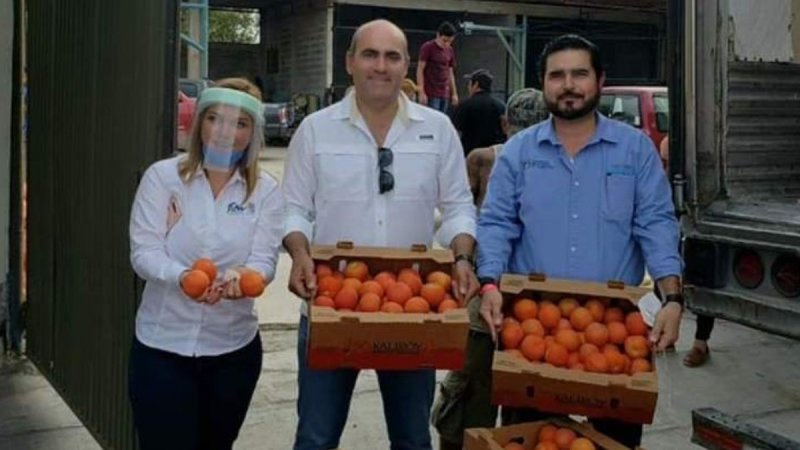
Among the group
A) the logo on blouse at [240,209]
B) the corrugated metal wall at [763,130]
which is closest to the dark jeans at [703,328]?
the corrugated metal wall at [763,130]

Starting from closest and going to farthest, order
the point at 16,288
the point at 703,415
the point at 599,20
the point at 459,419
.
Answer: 1. the point at 703,415
2. the point at 459,419
3. the point at 16,288
4. the point at 599,20

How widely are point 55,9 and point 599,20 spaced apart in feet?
82.5

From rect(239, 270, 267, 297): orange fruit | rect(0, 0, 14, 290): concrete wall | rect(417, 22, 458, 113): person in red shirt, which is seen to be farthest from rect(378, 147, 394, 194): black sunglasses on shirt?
rect(417, 22, 458, 113): person in red shirt

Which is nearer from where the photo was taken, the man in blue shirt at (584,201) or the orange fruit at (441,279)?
the orange fruit at (441,279)

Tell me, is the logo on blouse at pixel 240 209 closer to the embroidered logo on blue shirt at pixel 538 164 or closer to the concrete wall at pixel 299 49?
the embroidered logo on blue shirt at pixel 538 164

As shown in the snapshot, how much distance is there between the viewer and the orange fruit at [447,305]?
9.89 feet

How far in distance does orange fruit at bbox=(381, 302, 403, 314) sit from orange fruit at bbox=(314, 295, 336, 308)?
0.16m

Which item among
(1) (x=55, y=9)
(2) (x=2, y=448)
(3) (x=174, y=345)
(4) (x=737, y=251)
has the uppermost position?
(1) (x=55, y=9)

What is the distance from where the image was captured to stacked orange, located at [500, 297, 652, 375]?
2.94 meters

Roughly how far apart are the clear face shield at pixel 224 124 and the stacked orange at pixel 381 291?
47 cm

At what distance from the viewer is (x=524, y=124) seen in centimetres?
523

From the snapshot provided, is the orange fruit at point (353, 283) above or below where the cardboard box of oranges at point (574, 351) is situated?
above

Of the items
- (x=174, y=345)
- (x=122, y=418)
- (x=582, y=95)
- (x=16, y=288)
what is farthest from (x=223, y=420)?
(x=16, y=288)

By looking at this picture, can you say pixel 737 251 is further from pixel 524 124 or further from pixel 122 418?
pixel 122 418
